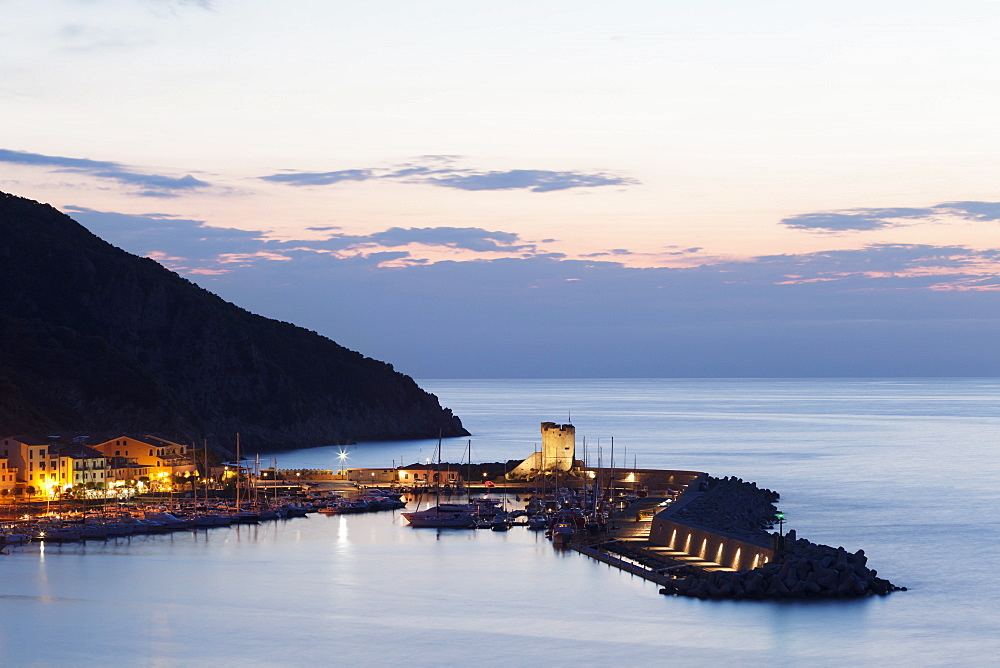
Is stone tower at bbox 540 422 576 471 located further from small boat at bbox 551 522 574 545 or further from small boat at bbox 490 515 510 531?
small boat at bbox 551 522 574 545

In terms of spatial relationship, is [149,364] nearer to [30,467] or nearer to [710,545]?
[30,467]

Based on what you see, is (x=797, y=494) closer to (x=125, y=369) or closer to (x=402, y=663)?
(x=402, y=663)

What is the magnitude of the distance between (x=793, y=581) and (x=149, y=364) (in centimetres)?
9303

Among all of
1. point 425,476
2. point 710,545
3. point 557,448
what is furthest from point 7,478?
point 710,545

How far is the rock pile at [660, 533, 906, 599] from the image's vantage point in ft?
110

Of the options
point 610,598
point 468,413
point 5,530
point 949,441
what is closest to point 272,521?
point 5,530

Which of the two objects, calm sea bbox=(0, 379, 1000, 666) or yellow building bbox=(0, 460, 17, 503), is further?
yellow building bbox=(0, 460, 17, 503)

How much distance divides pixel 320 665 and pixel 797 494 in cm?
4361

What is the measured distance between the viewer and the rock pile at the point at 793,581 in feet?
110

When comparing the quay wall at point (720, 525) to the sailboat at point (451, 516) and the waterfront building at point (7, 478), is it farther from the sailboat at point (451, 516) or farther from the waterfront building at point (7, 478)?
the waterfront building at point (7, 478)

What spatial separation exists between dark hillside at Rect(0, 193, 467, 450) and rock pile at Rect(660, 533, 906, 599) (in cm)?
6272

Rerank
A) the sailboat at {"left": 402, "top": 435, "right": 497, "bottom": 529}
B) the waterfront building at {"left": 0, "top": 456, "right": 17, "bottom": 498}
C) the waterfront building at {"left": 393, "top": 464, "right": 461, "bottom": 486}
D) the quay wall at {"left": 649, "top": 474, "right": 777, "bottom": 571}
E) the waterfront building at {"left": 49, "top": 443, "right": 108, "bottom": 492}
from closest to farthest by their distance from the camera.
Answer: the quay wall at {"left": 649, "top": 474, "right": 777, "bottom": 571}
the sailboat at {"left": 402, "top": 435, "right": 497, "bottom": 529}
the waterfront building at {"left": 0, "top": 456, "right": 17, "bottom": 498}
the waterfront building at {"left": 49, "top": 443, "right": 108, "bottom": 492}
the waterfront building at {"left": 393, "top": 464, "right": 461, "bottom": 486}

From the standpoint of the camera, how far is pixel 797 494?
6781 cm

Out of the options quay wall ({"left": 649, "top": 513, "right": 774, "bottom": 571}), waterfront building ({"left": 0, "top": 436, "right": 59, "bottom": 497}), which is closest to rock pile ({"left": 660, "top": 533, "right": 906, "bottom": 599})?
quay wall ({"left": 649, "top": 513, "right": 774, "bottom": 571})
